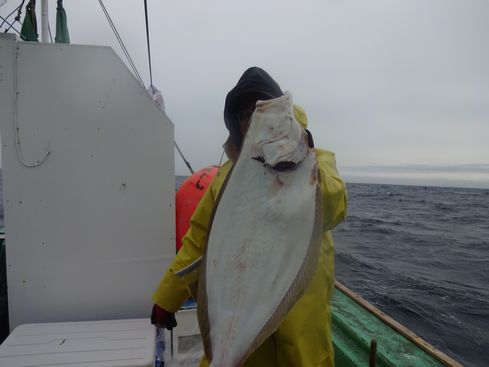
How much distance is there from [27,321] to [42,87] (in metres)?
1.57

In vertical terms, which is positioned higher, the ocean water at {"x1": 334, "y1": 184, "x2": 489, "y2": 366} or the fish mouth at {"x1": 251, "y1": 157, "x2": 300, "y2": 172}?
the fish mouth at {"x1": 251, "y1": 157, "x2": 300, "y2": 172}

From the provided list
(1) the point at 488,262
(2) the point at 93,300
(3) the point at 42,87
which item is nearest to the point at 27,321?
(2) the point at 93,300

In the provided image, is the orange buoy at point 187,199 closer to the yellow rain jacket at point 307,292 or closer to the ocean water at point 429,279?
the yellow rain jacket at point 307,292

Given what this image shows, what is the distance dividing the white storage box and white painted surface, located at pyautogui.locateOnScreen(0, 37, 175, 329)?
0.82 ft

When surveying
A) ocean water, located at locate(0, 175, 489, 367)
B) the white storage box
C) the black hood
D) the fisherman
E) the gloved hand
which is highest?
the black hood

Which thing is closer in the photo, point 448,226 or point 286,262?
point 286,262

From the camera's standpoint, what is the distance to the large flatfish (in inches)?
43.8

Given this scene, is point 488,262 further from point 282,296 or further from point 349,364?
point 282,296

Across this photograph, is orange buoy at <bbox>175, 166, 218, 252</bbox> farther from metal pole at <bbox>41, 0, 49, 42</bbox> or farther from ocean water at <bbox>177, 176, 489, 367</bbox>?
ocean water at <bbox>177, 176, 489, 367</bbox>

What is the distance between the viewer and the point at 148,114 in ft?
8.17

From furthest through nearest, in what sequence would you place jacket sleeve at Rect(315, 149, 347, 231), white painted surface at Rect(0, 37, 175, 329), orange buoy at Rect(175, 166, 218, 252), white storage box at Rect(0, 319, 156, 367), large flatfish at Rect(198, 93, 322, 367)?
orange buoy at Rect(175, 166, 218, 252), white painted surface at Rect(0, 37, 175, 329), white storage box at Rect(0, 319, 156, 367), jacket sleeve at Rect(315, 149, 347, 231), large flatfish at Rect(198, 93, 322, 367)

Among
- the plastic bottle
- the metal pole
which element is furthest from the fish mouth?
the metal pole

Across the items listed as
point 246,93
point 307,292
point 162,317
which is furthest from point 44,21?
point 307,292

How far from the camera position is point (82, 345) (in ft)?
6.64
